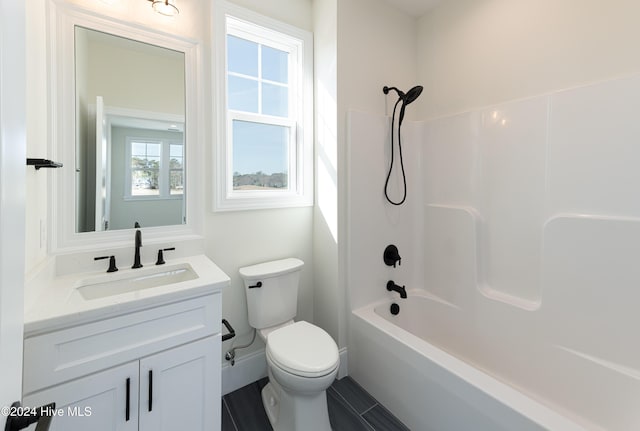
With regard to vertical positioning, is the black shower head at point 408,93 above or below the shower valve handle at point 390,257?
above

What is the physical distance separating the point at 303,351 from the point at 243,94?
1.64m

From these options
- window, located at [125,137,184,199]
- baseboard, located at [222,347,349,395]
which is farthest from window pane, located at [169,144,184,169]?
baseboard, located at [222,347,349,395]

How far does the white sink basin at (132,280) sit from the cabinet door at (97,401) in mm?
423

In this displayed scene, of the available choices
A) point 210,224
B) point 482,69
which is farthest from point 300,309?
point 482,69

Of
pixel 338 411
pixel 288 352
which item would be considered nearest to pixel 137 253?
pixel 288 352

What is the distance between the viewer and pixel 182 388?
1202 millimetres

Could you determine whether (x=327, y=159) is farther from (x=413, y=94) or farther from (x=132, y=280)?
(x=132, y=280)

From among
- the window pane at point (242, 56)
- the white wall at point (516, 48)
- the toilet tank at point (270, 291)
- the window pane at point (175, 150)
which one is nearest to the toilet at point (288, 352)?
the toilet tank at point (270, 291)

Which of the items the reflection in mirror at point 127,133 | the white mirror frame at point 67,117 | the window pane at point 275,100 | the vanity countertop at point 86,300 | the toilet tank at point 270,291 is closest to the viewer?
the vanity countertop at point 86,300

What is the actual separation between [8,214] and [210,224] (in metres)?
1.31

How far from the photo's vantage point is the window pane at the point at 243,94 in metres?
1.86

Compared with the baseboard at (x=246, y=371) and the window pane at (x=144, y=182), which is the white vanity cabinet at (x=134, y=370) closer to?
the baseboard at (x=246, y=371)

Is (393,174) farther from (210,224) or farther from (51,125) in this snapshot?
(51,125)

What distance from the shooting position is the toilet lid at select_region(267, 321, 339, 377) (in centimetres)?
133
